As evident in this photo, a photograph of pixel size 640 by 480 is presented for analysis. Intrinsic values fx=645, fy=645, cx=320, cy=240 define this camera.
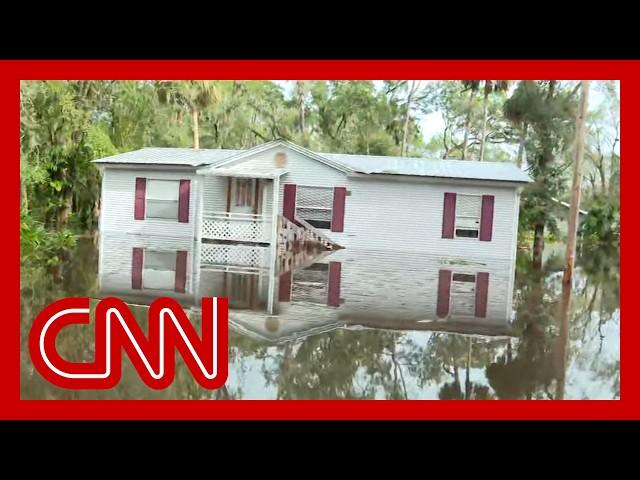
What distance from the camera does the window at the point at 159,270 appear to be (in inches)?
360

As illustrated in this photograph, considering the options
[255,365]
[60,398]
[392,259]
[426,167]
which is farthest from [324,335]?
[426,167]

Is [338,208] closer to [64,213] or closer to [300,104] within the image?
[300,104]

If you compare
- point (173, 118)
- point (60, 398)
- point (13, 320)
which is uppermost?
point (173, 118)

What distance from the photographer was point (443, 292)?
9.44 m

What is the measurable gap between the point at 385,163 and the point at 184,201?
4.43 metres

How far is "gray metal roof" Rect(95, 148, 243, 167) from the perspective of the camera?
44.9 ft

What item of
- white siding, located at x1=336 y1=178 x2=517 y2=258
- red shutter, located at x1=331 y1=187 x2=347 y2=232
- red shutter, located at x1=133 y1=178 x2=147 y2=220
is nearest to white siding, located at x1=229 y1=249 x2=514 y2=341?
white siding, located at x1=336 y1=178 x2=517 y2=258

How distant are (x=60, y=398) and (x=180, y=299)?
3.46 m

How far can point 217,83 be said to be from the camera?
13164 millimetres

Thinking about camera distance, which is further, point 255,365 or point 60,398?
point 255,365

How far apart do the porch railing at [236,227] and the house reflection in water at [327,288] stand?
→ 0.54m

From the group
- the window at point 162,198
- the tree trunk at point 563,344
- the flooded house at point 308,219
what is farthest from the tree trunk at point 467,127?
the window at point 162,198

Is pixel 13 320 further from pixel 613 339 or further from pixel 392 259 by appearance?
→ pixel 392 259

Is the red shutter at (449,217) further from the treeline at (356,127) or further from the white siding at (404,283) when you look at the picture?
the treeline at (356,127)
